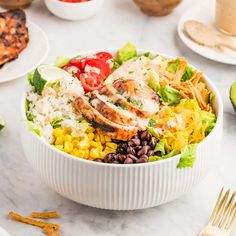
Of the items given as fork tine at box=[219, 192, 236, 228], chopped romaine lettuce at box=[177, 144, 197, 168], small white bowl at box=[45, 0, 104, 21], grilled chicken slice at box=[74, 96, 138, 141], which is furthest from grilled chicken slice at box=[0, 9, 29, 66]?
fork tine at box=[219, 192, 236, 228]

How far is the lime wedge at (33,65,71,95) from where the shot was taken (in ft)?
9.78

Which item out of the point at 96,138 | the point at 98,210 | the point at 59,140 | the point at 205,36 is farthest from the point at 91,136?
the point at 205,36

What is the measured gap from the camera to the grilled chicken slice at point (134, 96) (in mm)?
→ 2857

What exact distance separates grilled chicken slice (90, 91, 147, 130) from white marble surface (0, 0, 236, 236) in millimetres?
429

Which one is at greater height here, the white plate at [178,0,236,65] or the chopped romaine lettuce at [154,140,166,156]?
the chopped romaine lettuce at [154,140,166,156]

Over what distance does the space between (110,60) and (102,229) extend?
3.01 ft

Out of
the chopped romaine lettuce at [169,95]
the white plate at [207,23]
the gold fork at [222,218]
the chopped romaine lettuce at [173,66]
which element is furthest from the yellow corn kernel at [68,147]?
the white plate at [207,23]

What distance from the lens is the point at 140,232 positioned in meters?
2.79

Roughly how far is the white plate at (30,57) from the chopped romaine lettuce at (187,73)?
1050 millimetres

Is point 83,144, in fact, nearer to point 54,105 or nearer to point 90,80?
point 54,105

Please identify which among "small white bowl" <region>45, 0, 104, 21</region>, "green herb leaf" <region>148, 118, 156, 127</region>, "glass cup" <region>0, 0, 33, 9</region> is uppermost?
"green herb leaf" <region>148, 118, 156, 127</region>

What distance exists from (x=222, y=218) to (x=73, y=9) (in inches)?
86.2

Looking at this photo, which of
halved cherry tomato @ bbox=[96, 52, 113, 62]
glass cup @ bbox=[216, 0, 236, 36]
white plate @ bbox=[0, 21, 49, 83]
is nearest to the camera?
halved cherry tomato @ bbox=[96, 52, 113, 62]

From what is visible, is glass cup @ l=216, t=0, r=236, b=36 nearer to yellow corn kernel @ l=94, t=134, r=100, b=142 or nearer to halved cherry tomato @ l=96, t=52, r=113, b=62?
halved cherry tomato @ l=96, t=52, r=113, b=62
